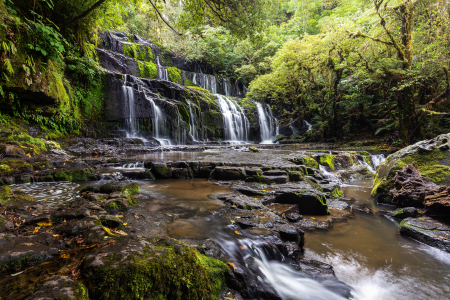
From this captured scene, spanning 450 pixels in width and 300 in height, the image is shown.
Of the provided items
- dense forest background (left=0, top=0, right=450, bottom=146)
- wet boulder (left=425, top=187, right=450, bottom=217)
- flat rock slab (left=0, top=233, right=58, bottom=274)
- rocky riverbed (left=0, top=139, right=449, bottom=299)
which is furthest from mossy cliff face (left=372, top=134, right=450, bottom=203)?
flat rock slab (left=0, top=233, right=58, bottom=274)

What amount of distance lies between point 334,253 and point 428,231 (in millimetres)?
1650

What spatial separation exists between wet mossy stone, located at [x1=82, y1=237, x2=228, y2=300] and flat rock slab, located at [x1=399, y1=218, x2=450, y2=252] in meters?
3.25

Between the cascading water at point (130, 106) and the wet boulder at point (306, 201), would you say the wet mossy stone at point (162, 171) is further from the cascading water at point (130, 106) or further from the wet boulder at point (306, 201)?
the cascading water at point (130, 106)

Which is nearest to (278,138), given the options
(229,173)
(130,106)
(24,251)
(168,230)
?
(130,106)

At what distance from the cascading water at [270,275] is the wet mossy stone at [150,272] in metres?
0.33

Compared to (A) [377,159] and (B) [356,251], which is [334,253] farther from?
(A) [377,159]

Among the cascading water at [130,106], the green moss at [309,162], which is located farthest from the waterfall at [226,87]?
the green moss at [309,162]

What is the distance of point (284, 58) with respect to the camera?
1415 cm

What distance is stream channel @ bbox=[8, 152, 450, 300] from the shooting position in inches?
87.0

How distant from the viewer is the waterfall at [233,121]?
17500 millimetres

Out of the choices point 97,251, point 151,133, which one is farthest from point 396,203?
point 151,133

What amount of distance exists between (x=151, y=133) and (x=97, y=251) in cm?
1242

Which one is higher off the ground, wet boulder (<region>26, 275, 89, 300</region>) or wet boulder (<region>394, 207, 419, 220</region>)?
wet boulder (<region>26, 275, 89, 300</region>)

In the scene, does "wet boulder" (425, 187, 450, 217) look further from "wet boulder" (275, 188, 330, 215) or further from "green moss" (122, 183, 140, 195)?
"green moss" (122, 183, 140, 195)
